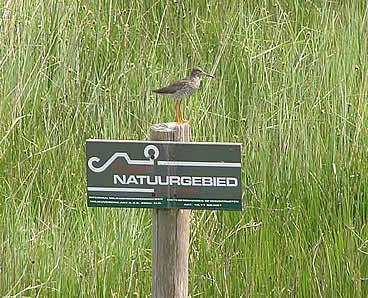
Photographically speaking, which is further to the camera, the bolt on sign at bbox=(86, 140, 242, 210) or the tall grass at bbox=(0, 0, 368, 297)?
the tall grass at bbox=(0, 0, 368, 297)

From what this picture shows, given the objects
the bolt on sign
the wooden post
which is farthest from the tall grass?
the bolt on sign

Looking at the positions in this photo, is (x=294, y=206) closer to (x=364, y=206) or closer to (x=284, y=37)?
(x=364, y=206)

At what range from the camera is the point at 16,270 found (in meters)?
3.15

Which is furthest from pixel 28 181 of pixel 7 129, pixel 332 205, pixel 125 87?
pixel 332 205

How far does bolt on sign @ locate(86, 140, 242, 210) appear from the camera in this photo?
7.35ft

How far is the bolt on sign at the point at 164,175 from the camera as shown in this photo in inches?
88.2

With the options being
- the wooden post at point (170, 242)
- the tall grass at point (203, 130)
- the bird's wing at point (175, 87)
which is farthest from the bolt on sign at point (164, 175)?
the tall grass at point (203, 130)

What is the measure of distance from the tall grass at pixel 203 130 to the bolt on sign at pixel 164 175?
83cm

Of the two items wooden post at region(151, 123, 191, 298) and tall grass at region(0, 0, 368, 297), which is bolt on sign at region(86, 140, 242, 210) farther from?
tall grass at region(0, 0, 368, 297)

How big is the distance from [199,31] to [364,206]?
132 centimetres

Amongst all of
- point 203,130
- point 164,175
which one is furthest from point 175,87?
point 203,130

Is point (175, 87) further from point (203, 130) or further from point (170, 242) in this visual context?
point (203, 130)

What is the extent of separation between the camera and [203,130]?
346cm

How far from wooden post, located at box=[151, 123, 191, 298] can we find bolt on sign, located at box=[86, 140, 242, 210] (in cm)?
8
